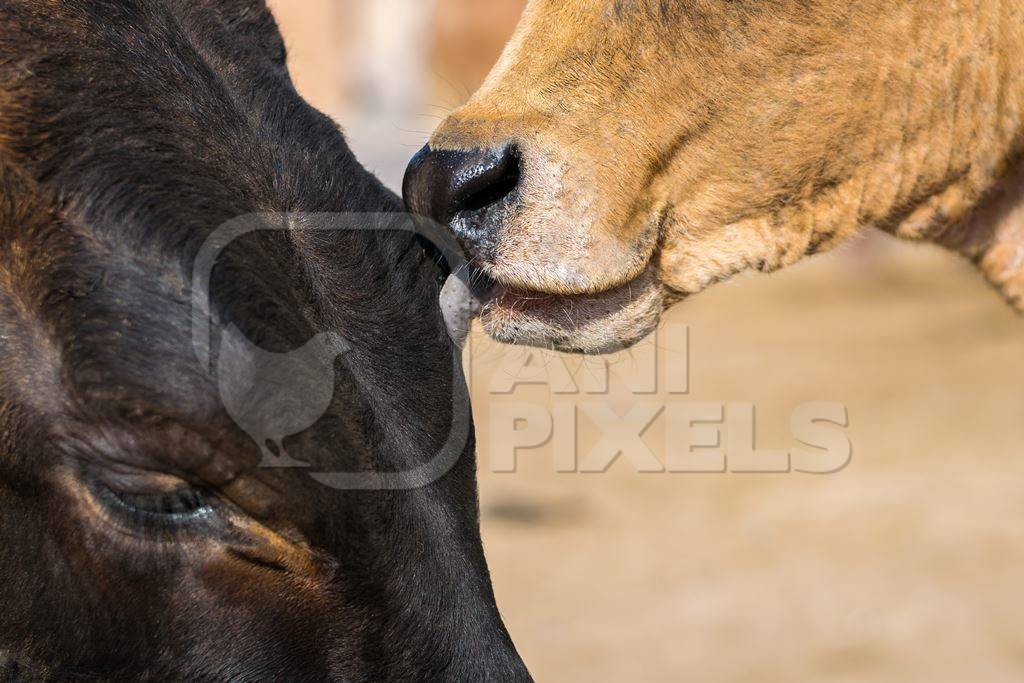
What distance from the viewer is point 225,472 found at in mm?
2553

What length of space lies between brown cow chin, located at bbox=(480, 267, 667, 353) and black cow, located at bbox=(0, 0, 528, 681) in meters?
0.78

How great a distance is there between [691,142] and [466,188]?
2.41ft

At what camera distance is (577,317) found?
3.75m

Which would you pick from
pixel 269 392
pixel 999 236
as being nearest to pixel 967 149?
pixel 999 236

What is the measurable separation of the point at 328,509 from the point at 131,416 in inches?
15.2

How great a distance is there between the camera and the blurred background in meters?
7.92

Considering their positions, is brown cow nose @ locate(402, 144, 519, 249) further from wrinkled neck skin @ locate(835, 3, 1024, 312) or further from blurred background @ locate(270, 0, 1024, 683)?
wrinkled neck skin @ locate(835, 3, 1024, 312)

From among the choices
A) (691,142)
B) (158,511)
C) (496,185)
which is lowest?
(158,511)

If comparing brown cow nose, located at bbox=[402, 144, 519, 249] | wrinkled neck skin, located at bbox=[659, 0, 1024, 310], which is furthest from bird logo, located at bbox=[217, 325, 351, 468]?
wrinkled neck skin, located at bbox=[659, 0, 1024, 310]

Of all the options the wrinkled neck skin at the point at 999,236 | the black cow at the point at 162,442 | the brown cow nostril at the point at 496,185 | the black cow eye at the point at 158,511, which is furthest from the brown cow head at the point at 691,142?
the black cow eye at the point at 158,511

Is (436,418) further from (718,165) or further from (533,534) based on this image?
(533,534)

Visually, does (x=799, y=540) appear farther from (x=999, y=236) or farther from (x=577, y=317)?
(x=577, y=317)

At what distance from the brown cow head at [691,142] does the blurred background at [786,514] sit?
→ 60cm

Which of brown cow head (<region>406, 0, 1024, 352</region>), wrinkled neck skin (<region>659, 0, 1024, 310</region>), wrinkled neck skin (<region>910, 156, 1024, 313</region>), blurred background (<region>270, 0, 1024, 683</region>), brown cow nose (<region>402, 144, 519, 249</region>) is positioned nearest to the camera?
brown cow nose (<region>402, 144, 519, 249</region>)
